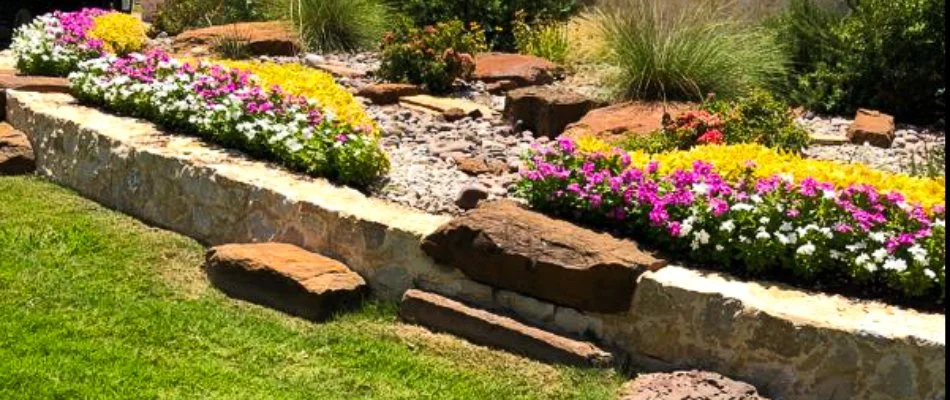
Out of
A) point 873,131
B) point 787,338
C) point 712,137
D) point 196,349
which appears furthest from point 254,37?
point 787,338

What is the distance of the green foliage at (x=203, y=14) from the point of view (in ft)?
41.5

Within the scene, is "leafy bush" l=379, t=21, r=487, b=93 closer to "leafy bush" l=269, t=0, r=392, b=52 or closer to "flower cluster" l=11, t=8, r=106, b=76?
"leafy bush" l=269, t=0, r=392, b=52

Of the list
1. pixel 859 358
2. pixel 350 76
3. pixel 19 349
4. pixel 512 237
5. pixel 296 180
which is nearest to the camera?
pixel 859 358

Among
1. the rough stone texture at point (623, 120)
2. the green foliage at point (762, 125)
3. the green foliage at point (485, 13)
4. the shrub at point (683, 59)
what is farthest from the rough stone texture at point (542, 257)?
the green foliage at point (485, 13)

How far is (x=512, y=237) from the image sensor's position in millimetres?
5445

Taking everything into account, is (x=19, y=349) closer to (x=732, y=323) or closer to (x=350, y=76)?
(x=732, y=323)

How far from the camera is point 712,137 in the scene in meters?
7.18

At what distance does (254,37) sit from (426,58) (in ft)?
6.77

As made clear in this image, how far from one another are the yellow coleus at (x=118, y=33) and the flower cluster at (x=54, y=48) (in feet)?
0.55

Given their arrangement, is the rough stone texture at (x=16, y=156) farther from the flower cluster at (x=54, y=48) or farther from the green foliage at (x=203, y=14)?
the green foliage at (x=203, y=14)

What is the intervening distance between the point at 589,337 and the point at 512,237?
0.56m

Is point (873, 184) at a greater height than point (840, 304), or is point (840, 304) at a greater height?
point (873, 184)

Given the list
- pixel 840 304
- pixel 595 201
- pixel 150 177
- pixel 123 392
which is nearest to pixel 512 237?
pixel 595 201

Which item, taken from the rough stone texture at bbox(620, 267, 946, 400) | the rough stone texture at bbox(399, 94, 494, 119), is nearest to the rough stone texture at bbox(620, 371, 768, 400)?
the rough stone texture at bbox(620, 267, 946, 400)
